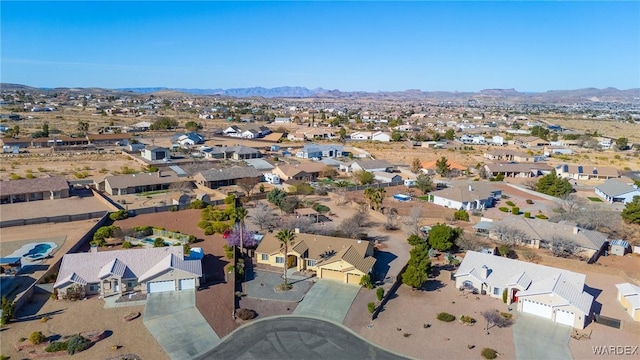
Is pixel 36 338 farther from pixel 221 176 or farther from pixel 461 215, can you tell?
pixel 461 215

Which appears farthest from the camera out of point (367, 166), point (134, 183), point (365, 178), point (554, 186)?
point (367, 166)

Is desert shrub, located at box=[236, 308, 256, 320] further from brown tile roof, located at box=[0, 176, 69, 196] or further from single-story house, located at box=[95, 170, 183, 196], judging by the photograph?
brown tile roof, located at box=[0, 176, 69, 196]

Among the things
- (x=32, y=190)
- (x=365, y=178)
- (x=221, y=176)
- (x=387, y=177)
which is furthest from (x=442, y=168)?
(x=32, y=190)

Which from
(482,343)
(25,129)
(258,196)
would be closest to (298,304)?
(482,343)

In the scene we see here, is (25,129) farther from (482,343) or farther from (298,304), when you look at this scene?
(482,343)

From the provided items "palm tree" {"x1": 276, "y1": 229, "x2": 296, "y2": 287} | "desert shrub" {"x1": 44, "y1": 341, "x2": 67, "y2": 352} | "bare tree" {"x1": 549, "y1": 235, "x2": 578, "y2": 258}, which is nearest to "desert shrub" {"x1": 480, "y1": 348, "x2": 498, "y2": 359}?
"palm tree" {"x1": 276, "y1": 229, "x2": 296, "y2": 287}

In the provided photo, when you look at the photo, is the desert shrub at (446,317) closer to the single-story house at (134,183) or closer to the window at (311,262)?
the window at (311,262)
